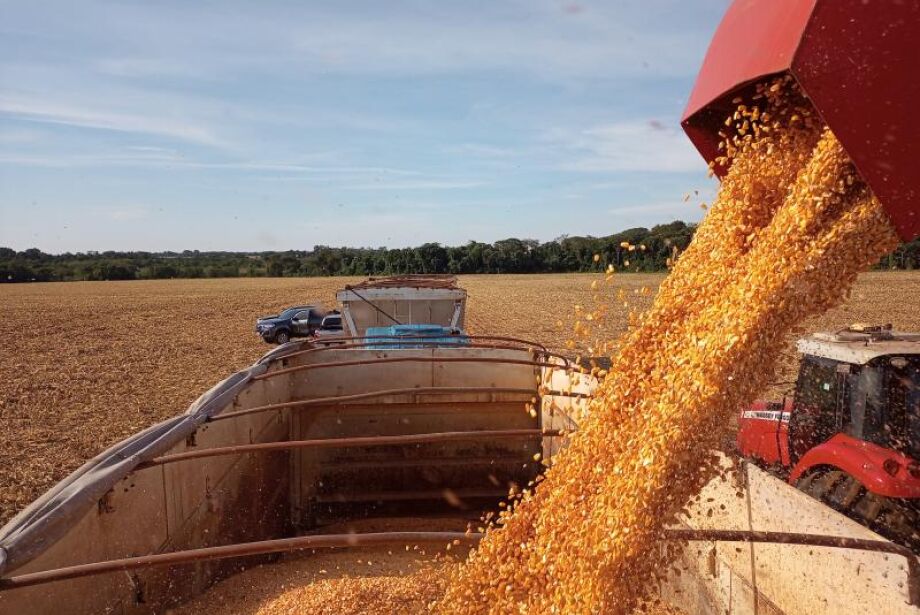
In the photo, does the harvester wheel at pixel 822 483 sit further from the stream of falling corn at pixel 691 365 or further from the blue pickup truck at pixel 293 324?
the blue pickup truck at pixel 293 324

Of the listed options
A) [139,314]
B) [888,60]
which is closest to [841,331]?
[888,60]

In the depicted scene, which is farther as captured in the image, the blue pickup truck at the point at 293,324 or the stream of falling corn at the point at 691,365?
the blue pickup truck at the point at 293,324

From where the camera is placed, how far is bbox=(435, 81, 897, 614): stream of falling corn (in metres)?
2.48

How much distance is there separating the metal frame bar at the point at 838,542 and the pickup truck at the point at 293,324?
1701 cm

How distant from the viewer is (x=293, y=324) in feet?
62.7

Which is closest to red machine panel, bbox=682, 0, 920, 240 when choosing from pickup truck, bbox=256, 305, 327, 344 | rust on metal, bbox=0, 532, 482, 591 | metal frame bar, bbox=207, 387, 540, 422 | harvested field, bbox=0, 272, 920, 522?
harvested field, bbox=0, 272, 920, 522

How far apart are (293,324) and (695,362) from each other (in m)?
17.3

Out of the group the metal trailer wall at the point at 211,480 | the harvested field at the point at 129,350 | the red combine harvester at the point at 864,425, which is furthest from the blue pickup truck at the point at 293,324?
the red combine harvester at the point at 864,425

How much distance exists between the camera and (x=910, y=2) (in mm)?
2104

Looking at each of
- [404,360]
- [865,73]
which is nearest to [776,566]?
[865,73]

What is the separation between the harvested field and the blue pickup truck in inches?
19.3

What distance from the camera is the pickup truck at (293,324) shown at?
19.0 meters

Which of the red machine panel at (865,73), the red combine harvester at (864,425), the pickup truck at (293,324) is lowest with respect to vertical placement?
the pickup truck at (293,324)

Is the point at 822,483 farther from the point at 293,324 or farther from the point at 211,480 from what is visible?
the point at 293,324
